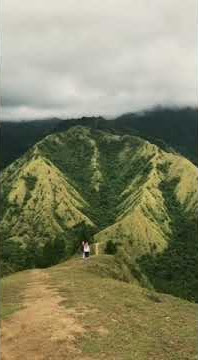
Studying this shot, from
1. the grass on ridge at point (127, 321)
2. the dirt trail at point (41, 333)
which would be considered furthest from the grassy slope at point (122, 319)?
the dirt trail at point (41, 333)

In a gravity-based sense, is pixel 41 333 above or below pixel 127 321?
above

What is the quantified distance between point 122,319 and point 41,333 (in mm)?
6077

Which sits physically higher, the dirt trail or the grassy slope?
the dirt trail

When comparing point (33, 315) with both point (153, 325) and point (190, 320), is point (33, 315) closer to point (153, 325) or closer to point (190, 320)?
point (153, 325)

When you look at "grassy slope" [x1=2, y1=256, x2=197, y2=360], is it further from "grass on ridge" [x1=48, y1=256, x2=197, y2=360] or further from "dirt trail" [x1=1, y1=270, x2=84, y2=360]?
"dirt trail" [x1=1, y1=270, x2=84, y2=360]

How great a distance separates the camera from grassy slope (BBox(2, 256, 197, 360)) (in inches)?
1262

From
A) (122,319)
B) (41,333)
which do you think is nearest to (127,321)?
(122,319)

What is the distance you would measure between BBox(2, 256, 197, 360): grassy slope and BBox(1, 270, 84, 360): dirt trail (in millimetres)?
612

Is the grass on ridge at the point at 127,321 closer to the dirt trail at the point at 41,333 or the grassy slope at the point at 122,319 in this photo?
the grassy slope at the point at 122,319

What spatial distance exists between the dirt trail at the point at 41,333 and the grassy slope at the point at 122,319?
0.61 metres

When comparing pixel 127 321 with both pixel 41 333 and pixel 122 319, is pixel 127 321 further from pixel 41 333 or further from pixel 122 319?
pixel 41 333

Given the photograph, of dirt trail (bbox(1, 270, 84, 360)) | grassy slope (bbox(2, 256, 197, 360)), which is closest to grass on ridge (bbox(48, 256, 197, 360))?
grassy slope (bbox(2, 256, 197, 360))

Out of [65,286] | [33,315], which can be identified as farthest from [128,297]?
[33,315]

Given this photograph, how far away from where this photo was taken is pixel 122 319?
3784 cm
